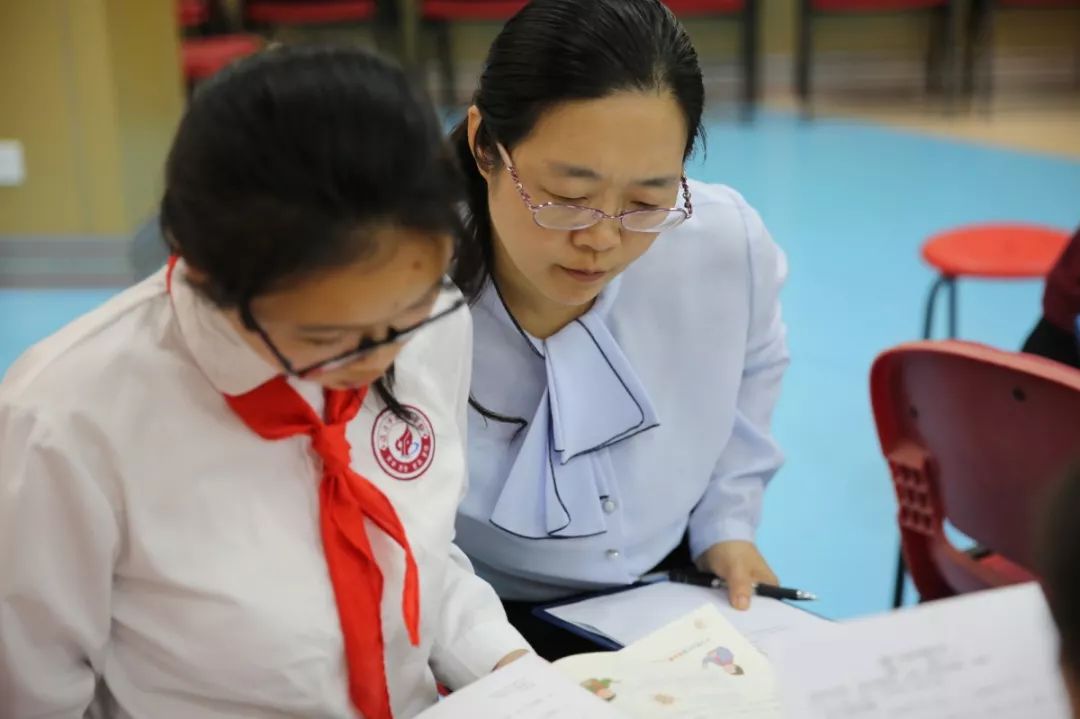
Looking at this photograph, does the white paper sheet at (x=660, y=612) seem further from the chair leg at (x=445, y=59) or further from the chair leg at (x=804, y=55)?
the chair leg at (x=445, y=59)

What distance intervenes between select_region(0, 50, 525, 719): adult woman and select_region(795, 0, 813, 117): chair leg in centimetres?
639

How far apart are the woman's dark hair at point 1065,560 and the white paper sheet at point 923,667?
1.15 feet

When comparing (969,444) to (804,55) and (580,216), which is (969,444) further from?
(804,55)

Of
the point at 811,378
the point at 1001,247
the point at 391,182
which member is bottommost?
the point at 811,378

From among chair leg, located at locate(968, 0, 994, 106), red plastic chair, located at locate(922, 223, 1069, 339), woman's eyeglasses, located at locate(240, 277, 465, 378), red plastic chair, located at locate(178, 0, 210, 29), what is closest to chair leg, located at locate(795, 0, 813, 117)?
chair leg, located at locate(968, 0, 994, 106)

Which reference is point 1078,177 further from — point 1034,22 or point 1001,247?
point 1001,247

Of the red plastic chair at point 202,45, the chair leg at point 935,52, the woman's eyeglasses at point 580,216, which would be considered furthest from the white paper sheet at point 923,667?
the chair leg at point 935,52

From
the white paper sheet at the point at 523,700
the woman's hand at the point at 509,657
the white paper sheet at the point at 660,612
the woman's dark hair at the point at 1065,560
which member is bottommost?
the white paper sheet at the point at 660,612

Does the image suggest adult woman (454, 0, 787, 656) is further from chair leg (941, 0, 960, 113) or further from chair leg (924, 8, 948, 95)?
chair leg (924, 8, 948, 95)

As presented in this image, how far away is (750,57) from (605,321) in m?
6.21

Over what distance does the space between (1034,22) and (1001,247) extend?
5.46m

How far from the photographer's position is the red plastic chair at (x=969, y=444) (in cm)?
131

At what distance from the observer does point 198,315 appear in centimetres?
98

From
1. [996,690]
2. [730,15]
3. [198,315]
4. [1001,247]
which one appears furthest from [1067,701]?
[730,15]
